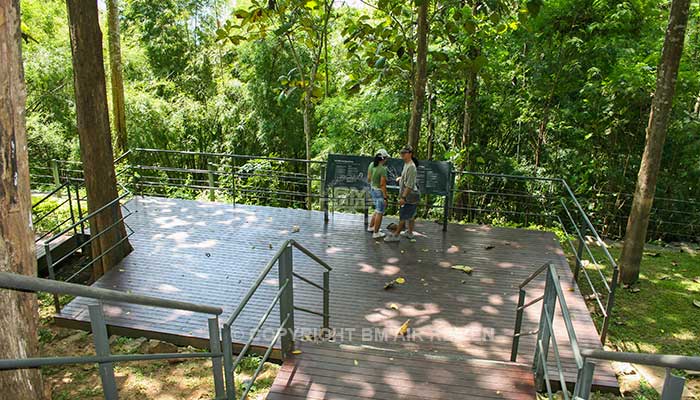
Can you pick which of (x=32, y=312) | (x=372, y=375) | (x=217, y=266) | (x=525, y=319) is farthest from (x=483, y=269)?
(x=32, y=312)

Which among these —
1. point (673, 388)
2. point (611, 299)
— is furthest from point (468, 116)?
point (673, 388)

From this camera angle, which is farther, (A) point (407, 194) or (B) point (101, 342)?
(A) point (407, 194)

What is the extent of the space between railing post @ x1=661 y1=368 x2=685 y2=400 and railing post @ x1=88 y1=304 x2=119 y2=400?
240 cm

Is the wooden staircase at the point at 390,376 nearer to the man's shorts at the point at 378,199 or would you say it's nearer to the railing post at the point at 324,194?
the man's shorts at the point at 378,199

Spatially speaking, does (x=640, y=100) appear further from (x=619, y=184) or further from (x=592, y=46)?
(x=619, y=184)

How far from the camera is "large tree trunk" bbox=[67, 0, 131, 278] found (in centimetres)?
640

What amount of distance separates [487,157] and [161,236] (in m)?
7.39

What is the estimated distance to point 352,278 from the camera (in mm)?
7105

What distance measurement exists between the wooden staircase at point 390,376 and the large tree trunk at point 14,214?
196cm

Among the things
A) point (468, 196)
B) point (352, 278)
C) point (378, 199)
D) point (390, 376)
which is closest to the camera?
point (390, 376)

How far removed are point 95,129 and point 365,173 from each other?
13.9 feet

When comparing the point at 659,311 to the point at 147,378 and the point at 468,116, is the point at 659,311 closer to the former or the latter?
the point at 468,116

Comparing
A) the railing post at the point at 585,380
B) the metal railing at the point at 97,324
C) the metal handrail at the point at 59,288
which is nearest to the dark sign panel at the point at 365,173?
the metal railing at the point at 97,324

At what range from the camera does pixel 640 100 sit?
9.63 meters
